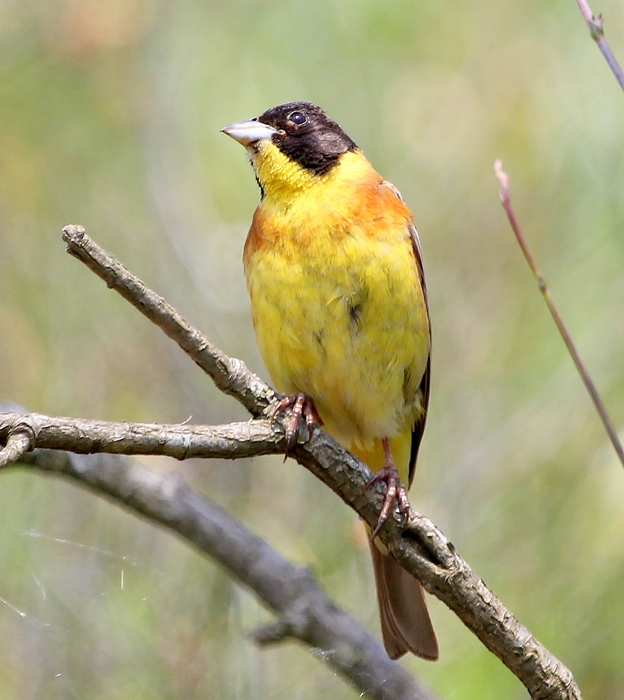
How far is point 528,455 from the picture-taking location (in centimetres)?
547

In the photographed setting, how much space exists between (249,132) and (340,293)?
87cm

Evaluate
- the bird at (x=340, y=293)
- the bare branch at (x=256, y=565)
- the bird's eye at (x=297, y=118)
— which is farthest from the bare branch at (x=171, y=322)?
the bird's eye at (x=297, y=118)

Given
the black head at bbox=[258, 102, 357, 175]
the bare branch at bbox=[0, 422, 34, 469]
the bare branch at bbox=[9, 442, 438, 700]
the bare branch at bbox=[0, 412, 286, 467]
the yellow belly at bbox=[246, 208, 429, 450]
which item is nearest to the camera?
the bare branch at bbox=[0, 422, 34, 469]

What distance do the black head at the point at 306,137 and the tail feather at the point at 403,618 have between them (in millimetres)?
1655

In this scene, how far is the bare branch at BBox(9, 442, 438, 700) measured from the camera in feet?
12.6

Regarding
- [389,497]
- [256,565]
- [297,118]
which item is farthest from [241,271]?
[389,497]

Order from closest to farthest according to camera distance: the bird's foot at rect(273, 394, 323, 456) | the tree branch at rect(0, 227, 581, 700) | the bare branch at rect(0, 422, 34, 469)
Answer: the bare branch at rect(0, 422, 34, 469) < the bird's foot at rect(273, 394, 323, 456) < the tree branch at rect(0, 227, 581, 700)

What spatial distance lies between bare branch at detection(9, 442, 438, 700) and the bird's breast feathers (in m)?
0.65

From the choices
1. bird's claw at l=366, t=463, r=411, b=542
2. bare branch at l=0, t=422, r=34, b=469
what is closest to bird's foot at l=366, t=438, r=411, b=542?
bird's claw at l=366, t=463, r=411, b=542

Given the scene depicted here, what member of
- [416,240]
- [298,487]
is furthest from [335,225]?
[298,487]

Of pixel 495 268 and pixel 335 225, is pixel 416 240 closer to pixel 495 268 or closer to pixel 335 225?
pixel 335 225

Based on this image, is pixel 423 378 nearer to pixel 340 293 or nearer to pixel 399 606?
pixel 340 293

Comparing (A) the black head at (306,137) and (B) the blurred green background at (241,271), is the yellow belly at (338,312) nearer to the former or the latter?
(A) the black head at (306,137)

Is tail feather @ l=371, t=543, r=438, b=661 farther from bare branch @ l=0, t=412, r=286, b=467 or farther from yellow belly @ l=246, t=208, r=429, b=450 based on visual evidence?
bare branch @ l=0, t=412, r=286, b=467
